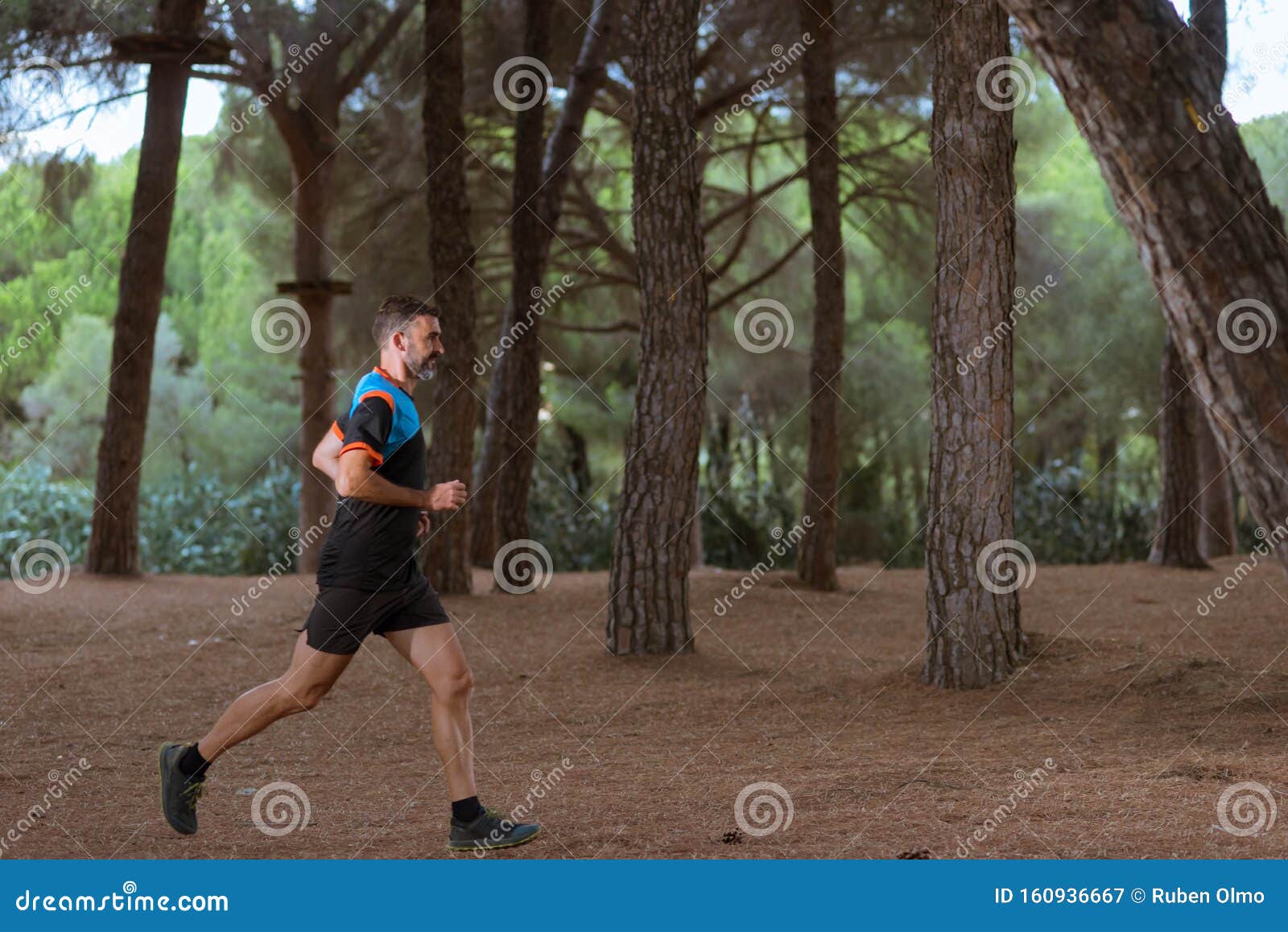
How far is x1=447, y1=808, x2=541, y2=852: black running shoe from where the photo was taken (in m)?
4.07

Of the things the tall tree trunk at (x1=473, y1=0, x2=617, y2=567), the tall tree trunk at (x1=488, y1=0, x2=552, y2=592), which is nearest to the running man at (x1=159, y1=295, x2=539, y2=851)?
the tall tree trunk at (x1=488, y1=0, x2=552, y2=592)

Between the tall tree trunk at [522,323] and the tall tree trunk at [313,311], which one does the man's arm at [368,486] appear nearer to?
the tall tree trunk at [522,323]

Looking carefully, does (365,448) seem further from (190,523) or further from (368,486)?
(190,523)

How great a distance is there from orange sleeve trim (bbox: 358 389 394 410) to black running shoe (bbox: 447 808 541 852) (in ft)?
4.17

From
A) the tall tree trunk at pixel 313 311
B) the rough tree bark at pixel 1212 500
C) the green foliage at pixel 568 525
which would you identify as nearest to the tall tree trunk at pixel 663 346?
the tall tree trunk at pixel 313 311

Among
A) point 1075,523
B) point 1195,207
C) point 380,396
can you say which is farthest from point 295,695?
point 1075,523

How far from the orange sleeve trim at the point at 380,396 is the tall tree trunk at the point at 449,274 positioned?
260 inches

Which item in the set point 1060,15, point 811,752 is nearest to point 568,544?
point 811,752

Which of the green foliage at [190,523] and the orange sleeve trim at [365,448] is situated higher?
the orange sleeve trim at [365,448]

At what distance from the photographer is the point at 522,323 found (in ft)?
40.1

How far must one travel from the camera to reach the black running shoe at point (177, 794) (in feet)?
13.8

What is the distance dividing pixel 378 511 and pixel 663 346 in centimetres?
415

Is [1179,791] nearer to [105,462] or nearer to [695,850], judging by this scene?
[695,850]

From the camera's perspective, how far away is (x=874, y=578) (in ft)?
45.0
